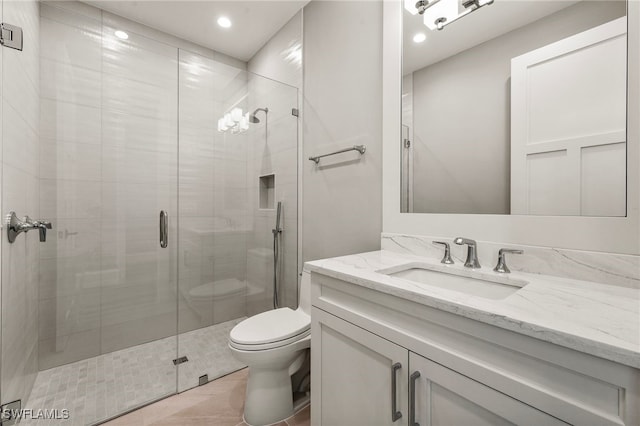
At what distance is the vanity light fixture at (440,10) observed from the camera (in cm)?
119

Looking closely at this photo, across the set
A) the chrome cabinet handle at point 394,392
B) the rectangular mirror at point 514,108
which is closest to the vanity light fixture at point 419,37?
the rectangular mirror at point 514,108

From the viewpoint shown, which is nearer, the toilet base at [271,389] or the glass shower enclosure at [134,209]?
the toilet base at [271,389]

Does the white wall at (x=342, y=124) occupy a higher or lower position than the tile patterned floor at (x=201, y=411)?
higher

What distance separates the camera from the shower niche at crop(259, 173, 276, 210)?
220cm

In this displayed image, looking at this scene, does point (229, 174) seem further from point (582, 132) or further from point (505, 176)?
point (582, 132)

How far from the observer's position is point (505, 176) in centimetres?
109

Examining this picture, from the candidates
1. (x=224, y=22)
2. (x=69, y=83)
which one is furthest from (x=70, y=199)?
(x=224, y=22)

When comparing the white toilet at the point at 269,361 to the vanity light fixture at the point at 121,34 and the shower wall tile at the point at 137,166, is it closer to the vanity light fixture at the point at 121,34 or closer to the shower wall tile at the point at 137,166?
the shower wall tile at the point at 137,166

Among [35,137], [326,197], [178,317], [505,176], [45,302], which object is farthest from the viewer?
[178,317]

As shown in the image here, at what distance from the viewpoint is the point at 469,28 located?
1.20m

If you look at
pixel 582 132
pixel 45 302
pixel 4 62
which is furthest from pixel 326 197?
pixel 45 302

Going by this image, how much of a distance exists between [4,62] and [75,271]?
4.06ft

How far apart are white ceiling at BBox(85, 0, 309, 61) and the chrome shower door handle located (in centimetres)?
157

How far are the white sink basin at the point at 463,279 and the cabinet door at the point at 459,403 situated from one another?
1.25 feet
